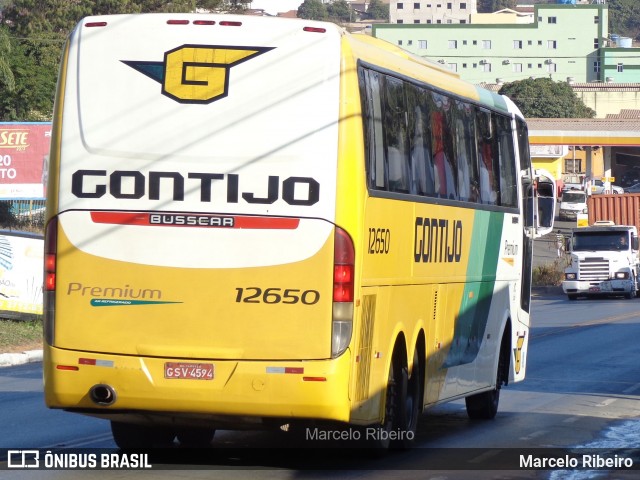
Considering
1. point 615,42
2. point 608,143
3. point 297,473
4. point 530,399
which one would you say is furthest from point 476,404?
point 615,42

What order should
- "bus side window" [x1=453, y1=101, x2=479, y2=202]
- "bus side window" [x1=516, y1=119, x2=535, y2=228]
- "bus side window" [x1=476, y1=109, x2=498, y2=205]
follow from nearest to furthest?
"bus side window" [x1=453, y1=101, x2=479, y2=202]
"bus side window" [x1=476, y1=109, x2=498, y2=205]
"bus side window" [x1=516, y1=119, x2=535, y2=228]

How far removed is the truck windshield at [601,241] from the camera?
46469mm

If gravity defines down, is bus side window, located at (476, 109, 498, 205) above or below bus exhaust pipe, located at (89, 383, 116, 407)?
above

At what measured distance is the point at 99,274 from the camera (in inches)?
377

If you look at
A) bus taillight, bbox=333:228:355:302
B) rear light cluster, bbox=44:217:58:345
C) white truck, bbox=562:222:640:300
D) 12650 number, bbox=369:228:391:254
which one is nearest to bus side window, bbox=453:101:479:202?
12650 number, bbox=369:228:391:254

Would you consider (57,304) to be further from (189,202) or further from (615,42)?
(615,42)

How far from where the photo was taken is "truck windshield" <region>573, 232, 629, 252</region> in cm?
4647

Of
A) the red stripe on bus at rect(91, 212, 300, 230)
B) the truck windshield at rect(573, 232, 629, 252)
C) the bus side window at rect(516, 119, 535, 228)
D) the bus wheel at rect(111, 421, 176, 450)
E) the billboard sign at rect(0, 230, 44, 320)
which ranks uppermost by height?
the red stripe on bus at rect(91, 212, 300, 230)

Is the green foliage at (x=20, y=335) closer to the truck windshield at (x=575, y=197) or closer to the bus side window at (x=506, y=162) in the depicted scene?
the bus side window at (x=506, y=162)

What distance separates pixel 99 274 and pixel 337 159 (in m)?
1.99

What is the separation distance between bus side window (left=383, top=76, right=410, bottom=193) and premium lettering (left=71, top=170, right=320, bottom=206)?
129 cm

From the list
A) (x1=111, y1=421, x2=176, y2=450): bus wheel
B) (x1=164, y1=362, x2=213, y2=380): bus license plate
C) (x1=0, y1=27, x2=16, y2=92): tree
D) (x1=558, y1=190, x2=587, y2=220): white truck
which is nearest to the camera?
(x1=164, y1=362, x2=213, y2=380): bus license plate

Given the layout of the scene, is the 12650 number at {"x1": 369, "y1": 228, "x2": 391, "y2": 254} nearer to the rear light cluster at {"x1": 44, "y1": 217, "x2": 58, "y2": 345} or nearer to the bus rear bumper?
the bus rear bumper

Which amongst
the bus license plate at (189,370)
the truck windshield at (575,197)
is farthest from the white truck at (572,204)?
the bus license plate at (189,370)
